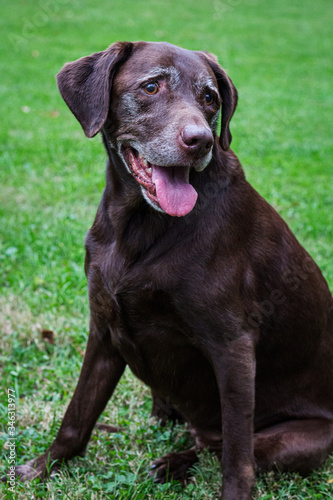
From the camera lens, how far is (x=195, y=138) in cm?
230

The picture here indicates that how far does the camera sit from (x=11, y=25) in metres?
15.7

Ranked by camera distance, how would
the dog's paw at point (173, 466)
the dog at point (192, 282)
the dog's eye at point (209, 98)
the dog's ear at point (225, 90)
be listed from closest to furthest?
the dog at point (192, 282) → the dog's eye at point (209, 98) → the dog's ear at point (225, 90) → the dog's paw at point (173, 466)

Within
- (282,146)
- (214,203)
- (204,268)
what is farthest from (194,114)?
(282,146)

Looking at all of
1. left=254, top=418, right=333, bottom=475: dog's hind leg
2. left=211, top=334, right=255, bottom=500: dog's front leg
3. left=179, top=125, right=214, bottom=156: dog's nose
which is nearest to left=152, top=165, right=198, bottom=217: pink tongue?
left=179, top=125, right=214, bottom=156: dog's nose

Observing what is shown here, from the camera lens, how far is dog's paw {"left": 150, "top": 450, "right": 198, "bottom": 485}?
285 cm

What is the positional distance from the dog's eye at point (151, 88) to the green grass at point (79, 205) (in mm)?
1672

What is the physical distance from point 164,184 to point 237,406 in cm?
93

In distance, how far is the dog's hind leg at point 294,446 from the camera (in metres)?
2.77

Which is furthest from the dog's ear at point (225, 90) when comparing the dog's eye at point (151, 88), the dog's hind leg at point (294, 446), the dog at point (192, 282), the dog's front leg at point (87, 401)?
the dog's hind leg at point (294, 446)

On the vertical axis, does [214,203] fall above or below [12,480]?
above

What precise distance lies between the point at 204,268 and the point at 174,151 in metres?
0.47

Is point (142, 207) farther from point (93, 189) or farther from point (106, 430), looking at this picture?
point (93, 189)

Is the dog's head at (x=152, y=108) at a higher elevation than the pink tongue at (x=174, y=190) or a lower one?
higher

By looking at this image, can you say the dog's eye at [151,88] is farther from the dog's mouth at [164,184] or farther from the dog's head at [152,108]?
the dog's mouth at [164,184]
